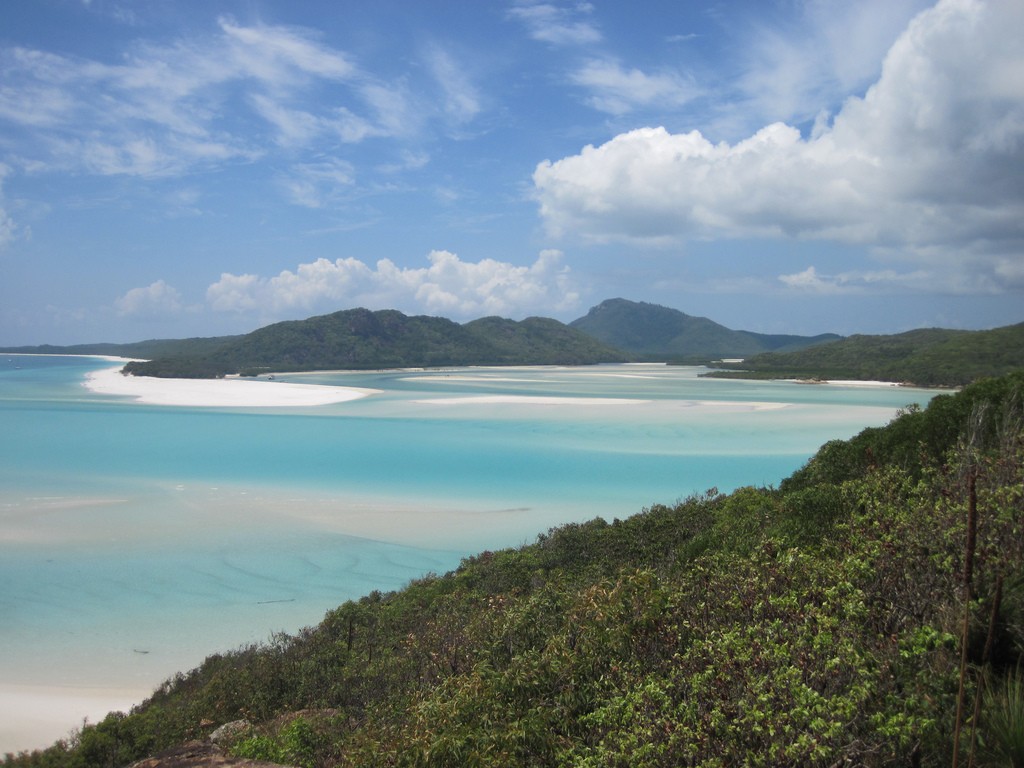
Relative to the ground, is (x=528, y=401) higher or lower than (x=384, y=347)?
lower

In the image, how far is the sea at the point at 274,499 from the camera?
1316 centimetres

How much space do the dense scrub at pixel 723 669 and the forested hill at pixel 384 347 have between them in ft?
357

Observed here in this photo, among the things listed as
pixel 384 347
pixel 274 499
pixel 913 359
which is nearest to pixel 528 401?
pixel 274 499

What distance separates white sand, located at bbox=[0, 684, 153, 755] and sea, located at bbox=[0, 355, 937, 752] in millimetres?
103

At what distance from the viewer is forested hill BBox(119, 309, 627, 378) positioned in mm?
136125

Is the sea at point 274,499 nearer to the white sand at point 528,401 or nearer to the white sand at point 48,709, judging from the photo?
the white sand at point 48,709

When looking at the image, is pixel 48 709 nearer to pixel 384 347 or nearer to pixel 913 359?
pixel 913 359

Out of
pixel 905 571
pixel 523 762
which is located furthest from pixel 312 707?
pixel 905 571

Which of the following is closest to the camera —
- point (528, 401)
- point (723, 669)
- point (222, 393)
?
point (723, 669)

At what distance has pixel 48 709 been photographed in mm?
10023

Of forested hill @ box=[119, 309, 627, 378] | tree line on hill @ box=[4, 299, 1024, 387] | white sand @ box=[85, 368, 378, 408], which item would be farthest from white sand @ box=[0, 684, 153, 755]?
forested hill @ box=[119, 309, 627, 378]

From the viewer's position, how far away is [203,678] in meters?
10.2

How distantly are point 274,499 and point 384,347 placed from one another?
133263 millimetres

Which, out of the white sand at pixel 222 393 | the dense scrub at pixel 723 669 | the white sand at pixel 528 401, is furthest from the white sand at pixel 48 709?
the white sand at pixel 222 393
